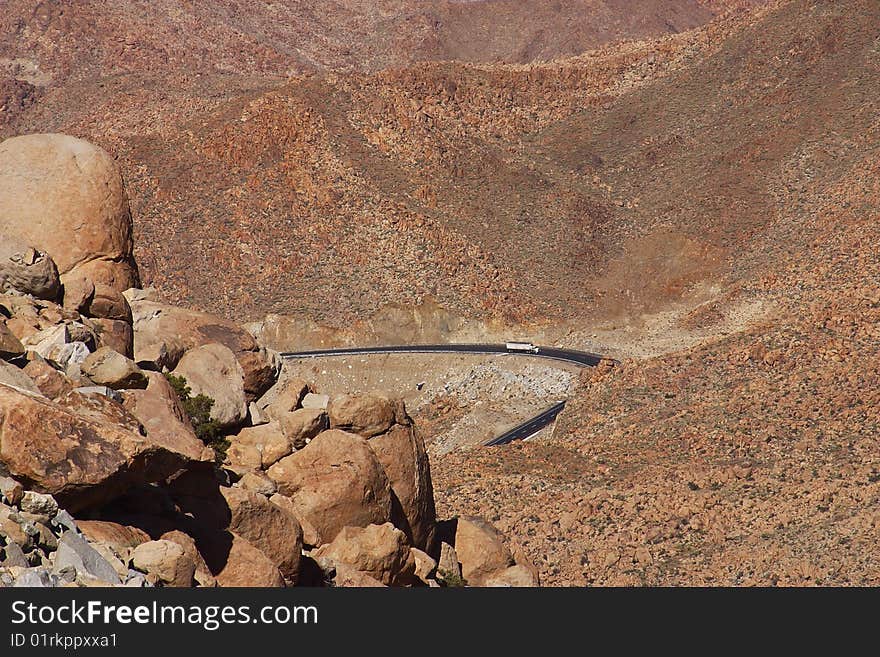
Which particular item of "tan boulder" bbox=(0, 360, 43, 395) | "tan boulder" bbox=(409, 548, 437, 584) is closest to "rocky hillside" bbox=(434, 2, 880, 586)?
"tan boulder" bbox=(409, 548, 437, 584)

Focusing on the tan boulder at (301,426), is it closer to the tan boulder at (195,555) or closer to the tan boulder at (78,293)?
the tan boulder at (78,293)

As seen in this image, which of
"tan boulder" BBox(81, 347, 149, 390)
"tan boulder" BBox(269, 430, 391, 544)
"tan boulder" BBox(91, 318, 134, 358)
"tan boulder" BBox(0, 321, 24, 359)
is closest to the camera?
"tan boulder" BBox(0, 321, 24, 359)

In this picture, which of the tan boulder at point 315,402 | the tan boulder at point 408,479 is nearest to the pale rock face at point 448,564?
the tan boulder at point 408,479

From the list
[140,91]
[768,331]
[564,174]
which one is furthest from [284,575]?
[140,91]

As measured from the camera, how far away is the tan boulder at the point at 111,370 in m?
26.1

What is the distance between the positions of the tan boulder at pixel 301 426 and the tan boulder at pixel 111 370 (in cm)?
661

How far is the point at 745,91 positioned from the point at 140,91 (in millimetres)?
79485

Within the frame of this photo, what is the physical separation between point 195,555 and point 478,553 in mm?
16141

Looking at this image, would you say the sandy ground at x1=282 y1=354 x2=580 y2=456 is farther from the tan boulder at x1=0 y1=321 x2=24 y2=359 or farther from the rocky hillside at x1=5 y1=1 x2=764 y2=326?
the tan boulder at x1=0 y1=321 x2=24 y2=359

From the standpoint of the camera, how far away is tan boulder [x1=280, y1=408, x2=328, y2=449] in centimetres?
3244

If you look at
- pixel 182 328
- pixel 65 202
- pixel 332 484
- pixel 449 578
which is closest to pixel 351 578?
pixel 332 484

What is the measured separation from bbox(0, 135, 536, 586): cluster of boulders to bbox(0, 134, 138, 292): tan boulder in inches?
1.9

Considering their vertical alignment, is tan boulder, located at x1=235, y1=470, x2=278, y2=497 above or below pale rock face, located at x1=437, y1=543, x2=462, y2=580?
above

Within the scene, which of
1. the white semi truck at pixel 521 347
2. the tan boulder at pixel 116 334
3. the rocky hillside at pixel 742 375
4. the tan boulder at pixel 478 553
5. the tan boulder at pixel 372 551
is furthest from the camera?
the white semi truck at pixel 521 347
